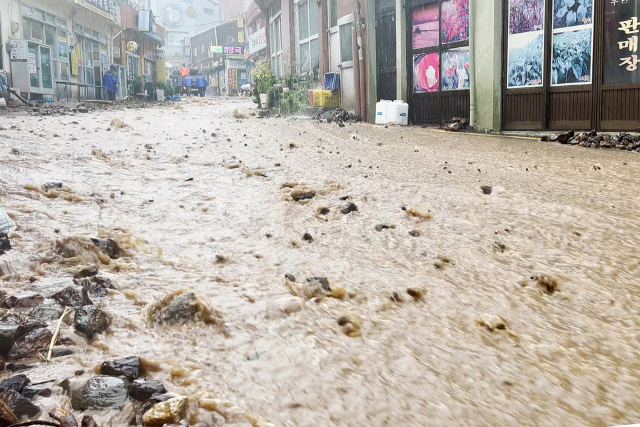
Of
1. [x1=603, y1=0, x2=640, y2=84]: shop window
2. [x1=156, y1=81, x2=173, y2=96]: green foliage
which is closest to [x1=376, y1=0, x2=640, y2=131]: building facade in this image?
[x1=603, y1=0, x2=640, y2=84]: shop window

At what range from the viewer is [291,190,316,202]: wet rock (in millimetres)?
3642

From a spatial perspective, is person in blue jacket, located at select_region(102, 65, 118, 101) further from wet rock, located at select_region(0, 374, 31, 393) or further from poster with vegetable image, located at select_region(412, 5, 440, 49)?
wet rock, located at select_region(0, 374, 31, 393)

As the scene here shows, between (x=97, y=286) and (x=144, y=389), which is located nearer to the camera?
(x=144, y=389)

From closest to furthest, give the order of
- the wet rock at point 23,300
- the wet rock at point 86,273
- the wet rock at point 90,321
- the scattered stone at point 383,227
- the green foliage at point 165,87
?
1. the wet rock at point 90,321
2. the wet rock at point 23,300
3. the wet rock at point 86,273
4. the scattered stone at point 383,227
5. the green foliage at point 165,87

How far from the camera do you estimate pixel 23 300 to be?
1.97 metres

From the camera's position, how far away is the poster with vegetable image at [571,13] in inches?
316

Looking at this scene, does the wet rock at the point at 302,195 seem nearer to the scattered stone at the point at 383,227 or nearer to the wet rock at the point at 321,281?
the scattered stone at the point at 383,227

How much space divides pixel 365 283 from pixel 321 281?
17 cm

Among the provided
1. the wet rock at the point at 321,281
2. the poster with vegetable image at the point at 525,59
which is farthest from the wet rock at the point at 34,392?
the poster with vegetable image at the point at 525,59

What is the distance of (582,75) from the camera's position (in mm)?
8266

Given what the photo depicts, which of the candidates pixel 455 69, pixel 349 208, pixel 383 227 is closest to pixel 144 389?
pixel 383 227

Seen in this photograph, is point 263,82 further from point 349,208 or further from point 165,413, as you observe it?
point 165,413

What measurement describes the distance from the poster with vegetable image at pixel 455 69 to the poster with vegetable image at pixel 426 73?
18cm

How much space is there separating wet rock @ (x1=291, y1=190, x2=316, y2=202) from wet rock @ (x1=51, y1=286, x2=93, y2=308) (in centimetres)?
178
